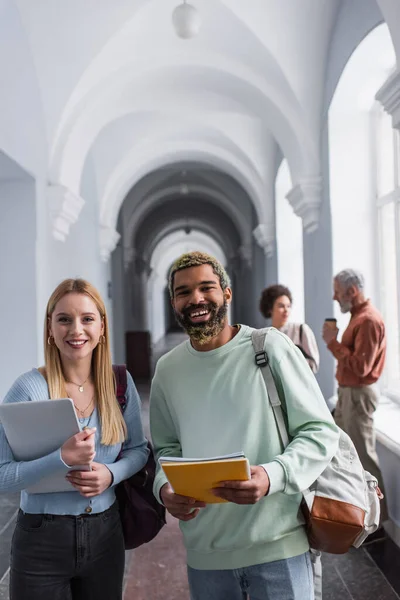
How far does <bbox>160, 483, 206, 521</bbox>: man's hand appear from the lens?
1563mm

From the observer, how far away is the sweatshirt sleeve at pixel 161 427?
1861mm

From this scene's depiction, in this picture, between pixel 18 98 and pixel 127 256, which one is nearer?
pixel 18 98

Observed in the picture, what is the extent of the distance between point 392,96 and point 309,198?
102 inches

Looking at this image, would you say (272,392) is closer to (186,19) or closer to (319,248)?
(186,19)

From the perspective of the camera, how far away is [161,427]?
189 cm

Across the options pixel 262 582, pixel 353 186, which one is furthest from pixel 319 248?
pixel 262 582

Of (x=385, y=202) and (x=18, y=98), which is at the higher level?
(x=18, y=98)

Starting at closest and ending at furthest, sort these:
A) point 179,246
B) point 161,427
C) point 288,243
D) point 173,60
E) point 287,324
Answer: point 161,427, point 287,324, point 173,60, point 288,243, point 179,246

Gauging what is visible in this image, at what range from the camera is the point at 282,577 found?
1.66 m

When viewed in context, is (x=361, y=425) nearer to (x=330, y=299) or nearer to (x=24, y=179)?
(x=330, y=299)

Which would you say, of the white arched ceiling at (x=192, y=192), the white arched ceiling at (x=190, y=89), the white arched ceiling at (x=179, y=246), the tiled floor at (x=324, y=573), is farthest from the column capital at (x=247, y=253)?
the white arched ceiling at (x=179, y=246)

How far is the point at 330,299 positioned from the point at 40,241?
10.1 feet

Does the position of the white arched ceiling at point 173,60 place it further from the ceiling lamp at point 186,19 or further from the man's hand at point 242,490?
the man's hand at point 242,490

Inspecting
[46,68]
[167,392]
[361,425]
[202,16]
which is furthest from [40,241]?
[167,392]
